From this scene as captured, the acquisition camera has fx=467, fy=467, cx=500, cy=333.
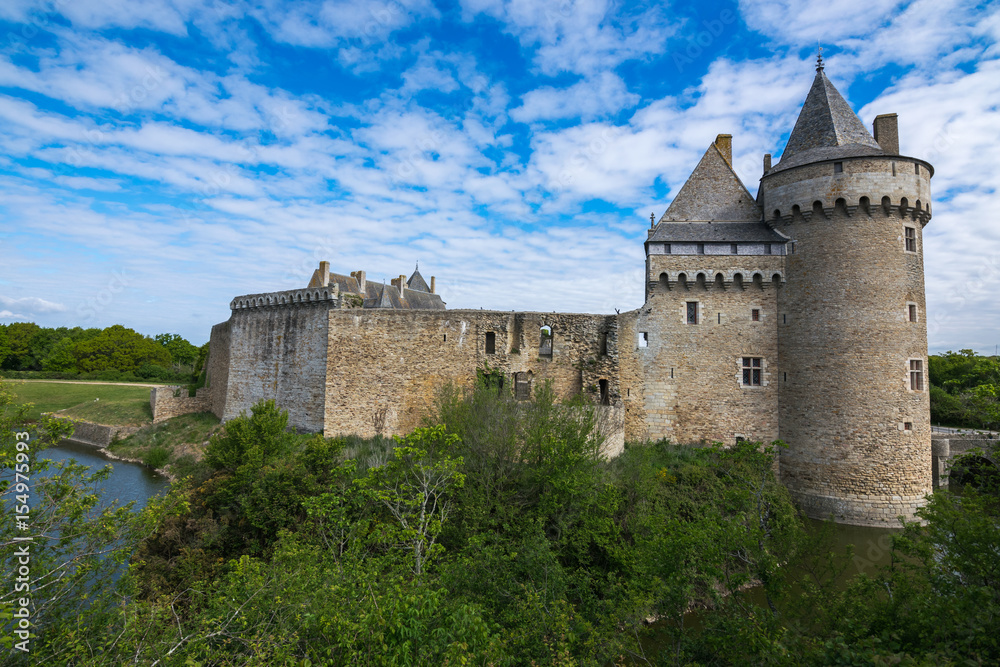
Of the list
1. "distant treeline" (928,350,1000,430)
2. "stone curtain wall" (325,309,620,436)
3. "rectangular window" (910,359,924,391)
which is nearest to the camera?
"distant treeline" (928,350,1000,430)

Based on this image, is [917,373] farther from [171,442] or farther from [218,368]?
[171,442]

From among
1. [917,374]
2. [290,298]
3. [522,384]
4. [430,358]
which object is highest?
[290,298]

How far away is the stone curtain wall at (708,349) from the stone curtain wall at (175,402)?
2903 centimetres

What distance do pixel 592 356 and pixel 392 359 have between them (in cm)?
803

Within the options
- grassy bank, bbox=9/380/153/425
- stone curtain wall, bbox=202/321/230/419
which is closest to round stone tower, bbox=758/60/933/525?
stone curtain wall, bbox=202/321/230/419

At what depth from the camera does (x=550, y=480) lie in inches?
507

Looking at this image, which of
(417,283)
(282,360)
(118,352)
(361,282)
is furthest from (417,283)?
(118,352)

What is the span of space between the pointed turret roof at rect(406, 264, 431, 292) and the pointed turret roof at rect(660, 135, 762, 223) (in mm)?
22218

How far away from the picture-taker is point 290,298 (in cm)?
2233

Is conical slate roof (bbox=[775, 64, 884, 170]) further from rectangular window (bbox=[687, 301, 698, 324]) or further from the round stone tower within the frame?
rectangular window (bbox=[687, 301, 698, 324])

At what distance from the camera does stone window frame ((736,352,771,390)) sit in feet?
63.4

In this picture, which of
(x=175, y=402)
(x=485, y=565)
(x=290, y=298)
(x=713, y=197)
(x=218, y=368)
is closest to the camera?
(x=485, y=565)

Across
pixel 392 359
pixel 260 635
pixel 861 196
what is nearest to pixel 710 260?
pixel 861 196

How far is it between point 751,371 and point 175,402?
35129 mm
